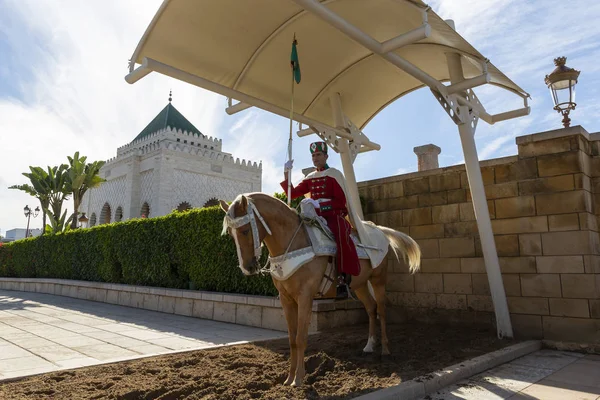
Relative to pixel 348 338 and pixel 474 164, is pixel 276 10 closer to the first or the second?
pixel 474 164

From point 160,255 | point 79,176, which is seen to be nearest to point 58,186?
point 79,176

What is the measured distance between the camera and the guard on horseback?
4473mm

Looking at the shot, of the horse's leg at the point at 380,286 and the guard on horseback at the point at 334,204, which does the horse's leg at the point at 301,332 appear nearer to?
the guard on horseback at the point at 334,204

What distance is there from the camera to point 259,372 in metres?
4.50

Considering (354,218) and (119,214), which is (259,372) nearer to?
(354,218)

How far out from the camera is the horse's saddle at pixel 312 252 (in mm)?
4004

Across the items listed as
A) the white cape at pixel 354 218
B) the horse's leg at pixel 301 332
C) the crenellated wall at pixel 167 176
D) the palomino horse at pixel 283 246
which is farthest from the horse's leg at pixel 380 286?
the crenellated wall at pixel 167 176

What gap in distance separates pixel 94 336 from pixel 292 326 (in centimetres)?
466

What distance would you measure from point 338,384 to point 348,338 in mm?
2401

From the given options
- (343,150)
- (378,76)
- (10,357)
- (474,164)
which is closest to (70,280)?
(10,357)

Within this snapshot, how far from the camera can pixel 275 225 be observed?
4.04 metres

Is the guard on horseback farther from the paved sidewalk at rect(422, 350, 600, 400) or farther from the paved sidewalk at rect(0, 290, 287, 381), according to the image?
the paved sidewalk at rect(0, 290, 287, 381)

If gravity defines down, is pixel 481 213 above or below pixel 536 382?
above

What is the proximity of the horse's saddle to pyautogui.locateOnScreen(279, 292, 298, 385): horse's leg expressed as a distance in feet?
1.07
